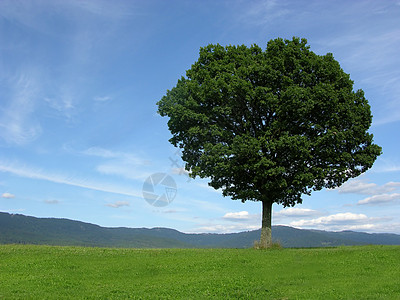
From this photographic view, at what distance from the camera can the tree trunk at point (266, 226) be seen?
126 ft

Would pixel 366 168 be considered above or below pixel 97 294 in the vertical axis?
above

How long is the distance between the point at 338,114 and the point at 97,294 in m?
29.0

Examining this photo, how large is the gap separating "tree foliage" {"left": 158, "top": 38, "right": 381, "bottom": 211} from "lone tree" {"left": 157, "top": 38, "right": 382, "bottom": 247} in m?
0.10

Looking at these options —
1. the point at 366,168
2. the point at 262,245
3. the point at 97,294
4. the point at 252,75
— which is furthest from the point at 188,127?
the point at 97,294

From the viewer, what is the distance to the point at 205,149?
121 feet

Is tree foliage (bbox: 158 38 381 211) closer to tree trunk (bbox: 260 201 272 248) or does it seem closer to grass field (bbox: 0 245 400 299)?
tree trunk (bbox: 260 201 272 248)

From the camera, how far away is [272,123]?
122 feet

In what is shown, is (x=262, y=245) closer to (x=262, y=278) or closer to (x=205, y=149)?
(x=205, y=149)

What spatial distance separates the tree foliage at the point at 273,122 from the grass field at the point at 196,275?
9.16 m

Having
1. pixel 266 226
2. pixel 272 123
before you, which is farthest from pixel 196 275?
pixel 272 123

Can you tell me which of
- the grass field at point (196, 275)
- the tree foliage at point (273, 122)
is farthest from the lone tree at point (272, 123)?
the grass field at point (196, 275)

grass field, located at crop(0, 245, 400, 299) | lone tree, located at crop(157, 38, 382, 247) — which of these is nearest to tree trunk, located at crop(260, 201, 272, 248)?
lone tree, located at crop(157, 38, 382, 247)

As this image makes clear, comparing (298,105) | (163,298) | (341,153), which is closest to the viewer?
(163,298)

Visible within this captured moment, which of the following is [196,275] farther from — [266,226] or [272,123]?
[272,123]
